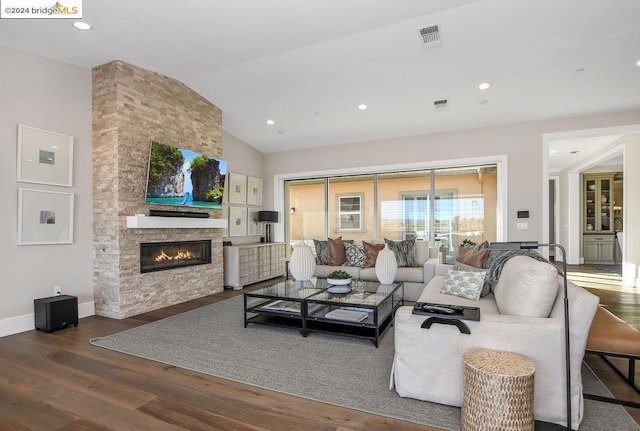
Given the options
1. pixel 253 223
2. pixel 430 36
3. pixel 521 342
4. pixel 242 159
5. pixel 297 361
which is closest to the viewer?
pixel 521 342

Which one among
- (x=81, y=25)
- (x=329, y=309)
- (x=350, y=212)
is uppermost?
(x=81, y=25)

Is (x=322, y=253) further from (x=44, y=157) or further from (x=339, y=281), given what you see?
(x=44, y=157)

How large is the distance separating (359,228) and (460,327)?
5321 millimetres

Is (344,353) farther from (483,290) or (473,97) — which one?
(473,97)

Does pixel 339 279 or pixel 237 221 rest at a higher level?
pixel 237 221

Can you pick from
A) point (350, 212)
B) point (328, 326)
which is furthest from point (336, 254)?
point (350, 212)

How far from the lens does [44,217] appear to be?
150 inches

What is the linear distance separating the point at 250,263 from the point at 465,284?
4036mm

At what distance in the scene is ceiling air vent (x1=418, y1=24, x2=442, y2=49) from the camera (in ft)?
11.4

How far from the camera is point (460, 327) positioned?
2.03 meters

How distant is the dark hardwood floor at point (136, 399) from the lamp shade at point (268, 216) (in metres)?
4.22

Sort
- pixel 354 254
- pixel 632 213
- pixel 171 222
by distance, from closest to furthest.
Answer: pixel 171 222 < pixel 354 254 < pixel 632 213

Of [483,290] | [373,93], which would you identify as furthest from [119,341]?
[373,93]

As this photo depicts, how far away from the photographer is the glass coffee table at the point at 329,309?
330cm
